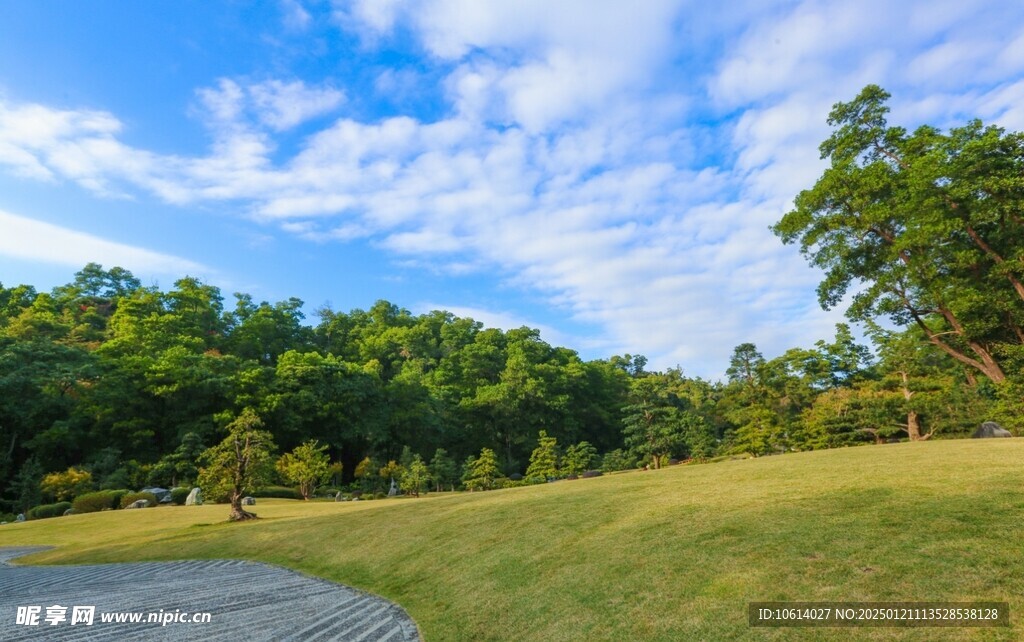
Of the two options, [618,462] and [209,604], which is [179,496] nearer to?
[209,604]

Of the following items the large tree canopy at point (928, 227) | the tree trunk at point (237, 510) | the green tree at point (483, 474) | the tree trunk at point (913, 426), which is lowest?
the green tree at point (483, 474)

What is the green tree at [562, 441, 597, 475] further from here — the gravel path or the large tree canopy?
the gravel path

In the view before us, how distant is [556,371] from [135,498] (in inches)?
1327

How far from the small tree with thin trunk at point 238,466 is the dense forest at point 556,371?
2.49 metres

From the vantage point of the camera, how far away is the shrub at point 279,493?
2608cm

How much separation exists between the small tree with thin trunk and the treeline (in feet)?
45.6

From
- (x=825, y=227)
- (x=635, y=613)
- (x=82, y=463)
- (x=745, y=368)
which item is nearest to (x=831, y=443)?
(x=825, y=227)

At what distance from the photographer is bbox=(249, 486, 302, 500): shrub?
2608cm

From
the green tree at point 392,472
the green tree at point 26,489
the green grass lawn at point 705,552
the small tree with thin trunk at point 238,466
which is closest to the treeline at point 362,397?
the green tree at point 26,489

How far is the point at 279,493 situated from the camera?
2698 centimetres

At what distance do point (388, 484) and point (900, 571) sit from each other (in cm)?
3251

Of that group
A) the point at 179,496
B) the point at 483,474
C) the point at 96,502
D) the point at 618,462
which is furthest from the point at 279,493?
the point at 618,462

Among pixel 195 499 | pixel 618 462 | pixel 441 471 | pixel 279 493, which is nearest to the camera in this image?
pixel 195 499

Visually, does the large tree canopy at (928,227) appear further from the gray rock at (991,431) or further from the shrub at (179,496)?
the shrub at (179,496)
